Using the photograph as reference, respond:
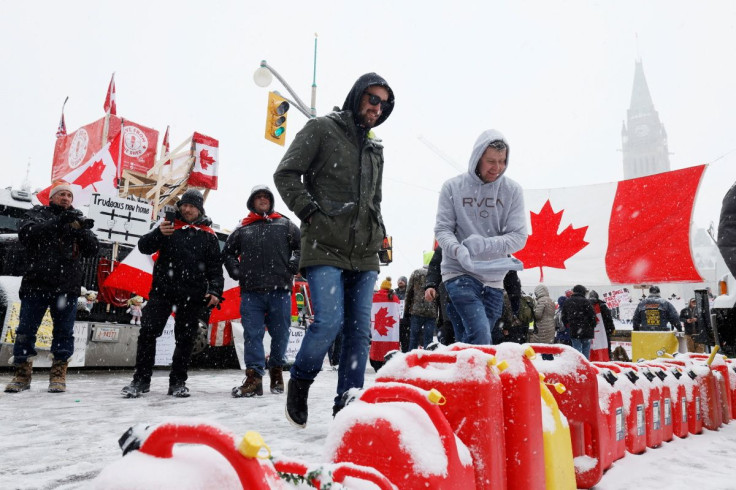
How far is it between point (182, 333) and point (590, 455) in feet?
11.7

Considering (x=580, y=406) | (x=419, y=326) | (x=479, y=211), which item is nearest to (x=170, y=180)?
(x=419, y=326)

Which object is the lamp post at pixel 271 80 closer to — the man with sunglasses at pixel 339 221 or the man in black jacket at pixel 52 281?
the man in black jacket at pixel 52 281

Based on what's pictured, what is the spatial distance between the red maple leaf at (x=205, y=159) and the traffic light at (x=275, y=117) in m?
9.66

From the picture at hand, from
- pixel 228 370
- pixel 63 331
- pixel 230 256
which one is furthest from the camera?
pixel 228 370

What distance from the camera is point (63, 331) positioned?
4617mm

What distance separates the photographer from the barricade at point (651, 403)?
3.07 m

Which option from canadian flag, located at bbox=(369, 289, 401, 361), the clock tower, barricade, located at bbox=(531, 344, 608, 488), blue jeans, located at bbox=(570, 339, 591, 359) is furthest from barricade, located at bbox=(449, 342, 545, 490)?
the clock tower

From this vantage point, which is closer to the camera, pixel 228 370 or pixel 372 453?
pixel 372 453

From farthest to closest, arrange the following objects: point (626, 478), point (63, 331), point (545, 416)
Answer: point (63, 331) < point (626, 478) < point (545, 416)

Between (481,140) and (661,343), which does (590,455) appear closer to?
(481,140)

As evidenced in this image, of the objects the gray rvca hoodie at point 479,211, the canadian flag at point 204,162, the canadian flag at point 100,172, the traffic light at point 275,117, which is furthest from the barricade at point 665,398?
the canadian flag at point 204,162

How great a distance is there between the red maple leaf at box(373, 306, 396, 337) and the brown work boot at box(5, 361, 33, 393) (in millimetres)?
5497

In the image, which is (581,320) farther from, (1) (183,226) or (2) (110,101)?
(2) (110,101)

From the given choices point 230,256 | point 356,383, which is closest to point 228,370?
point 230,256
